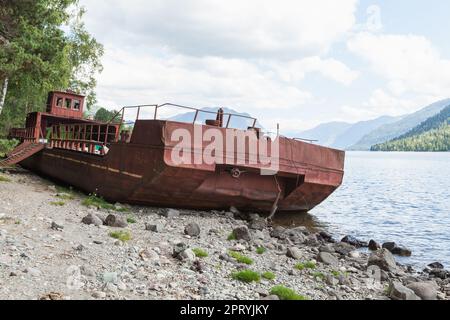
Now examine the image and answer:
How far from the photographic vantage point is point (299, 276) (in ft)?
29.3

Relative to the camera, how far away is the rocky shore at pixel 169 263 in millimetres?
6586

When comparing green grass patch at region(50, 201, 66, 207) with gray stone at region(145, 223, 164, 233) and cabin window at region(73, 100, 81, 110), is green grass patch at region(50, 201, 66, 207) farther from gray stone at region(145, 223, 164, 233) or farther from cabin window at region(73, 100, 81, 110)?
cabin window at region(73, 100, 81, 110)

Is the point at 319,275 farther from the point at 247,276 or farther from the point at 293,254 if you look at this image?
the point at 247,276

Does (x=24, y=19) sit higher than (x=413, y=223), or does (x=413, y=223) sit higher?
(x=24, y=19)

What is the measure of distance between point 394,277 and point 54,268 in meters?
8.04

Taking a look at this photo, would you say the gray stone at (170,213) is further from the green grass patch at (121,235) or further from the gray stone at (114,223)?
the green grass patch at (121,235)

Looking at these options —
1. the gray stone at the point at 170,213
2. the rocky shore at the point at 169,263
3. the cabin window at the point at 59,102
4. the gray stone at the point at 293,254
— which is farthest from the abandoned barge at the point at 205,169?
the cabin window at the point at 59,102

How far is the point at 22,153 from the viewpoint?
2206 centimetres

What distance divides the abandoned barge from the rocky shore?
139 centimetres

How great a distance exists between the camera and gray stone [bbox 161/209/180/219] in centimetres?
1439

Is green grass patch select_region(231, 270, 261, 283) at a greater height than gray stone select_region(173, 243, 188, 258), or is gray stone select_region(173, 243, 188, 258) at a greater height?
gray stone select_region(173, 243, 188, 258)

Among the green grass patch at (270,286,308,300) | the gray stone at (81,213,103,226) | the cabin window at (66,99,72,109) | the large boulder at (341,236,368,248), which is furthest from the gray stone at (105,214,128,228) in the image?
the cabin window at (66,99,72,109)
